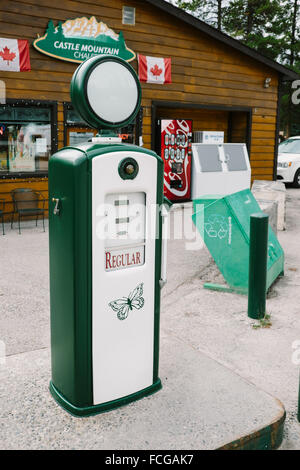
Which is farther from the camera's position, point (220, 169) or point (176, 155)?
point (176, 155)

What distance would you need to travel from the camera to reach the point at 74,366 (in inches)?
95.6

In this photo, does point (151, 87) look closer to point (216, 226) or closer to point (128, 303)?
point (216, 226)

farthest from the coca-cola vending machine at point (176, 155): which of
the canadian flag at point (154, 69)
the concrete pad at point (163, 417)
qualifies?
the concrete pad at point (163, 417)

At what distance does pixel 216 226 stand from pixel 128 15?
22.4ft

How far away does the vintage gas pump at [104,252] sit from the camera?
2.31 m

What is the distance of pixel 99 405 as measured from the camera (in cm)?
252

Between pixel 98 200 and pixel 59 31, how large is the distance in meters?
7.71

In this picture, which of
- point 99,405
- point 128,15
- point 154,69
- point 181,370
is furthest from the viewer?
point 154,69

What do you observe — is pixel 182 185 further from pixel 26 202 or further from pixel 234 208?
pixel 234 208

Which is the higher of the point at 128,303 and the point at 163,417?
the point at 128,303

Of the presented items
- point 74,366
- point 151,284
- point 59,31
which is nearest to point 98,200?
point 151,284

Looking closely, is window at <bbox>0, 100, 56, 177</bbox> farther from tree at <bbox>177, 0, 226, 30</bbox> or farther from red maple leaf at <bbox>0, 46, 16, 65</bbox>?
tree at <bbox>177, 0, 226, 30</bbox>

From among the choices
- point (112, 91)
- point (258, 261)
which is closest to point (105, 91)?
point (112, 91)

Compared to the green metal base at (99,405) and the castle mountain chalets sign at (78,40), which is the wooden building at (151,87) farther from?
the green metal base at (99,405)
